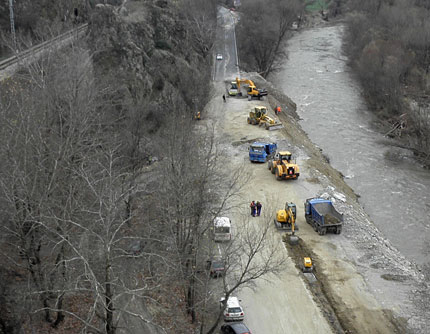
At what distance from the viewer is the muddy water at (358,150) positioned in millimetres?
38197

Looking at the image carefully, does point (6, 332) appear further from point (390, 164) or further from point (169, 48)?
Answer: point (169, 48)

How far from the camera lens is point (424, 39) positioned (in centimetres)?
7400

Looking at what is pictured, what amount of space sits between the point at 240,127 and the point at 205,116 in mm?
4248

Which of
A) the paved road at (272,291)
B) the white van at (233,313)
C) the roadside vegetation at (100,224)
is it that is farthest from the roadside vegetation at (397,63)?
the white van at (233,313)

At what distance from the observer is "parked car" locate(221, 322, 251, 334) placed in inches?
820

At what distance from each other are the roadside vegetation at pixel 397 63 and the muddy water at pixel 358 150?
2269 millimetres

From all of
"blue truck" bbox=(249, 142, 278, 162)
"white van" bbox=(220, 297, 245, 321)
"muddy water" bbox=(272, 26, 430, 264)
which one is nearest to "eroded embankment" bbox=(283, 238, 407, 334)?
"white van" bbox=(220, 297, 245, 321)

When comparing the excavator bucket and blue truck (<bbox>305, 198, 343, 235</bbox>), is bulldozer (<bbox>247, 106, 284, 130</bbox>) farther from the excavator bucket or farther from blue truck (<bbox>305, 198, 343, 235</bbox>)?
blue truck (<bbox>305, 198, 343, 235</bbox>)

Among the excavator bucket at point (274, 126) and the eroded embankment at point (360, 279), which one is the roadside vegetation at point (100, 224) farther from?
the excavator bucket at point (274, 126)

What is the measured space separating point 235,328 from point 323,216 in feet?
37.7

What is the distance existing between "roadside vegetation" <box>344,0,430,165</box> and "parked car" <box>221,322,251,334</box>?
114 ft

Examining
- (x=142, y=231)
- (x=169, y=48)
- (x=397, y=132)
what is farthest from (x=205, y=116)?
(x=142, y=231)

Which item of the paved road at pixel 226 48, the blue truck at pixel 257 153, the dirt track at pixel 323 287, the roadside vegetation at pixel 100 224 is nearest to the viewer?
the roadside vegetation at pixel 100 224

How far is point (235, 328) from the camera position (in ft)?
68.8
